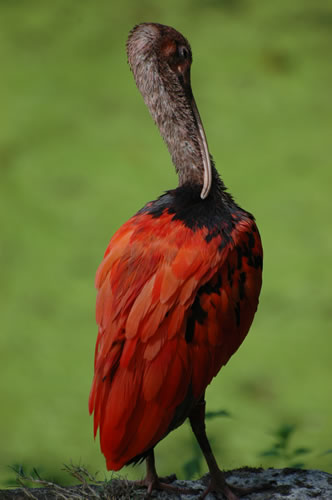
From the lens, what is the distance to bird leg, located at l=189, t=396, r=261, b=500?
144 cm

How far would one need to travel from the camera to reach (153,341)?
1.29 m

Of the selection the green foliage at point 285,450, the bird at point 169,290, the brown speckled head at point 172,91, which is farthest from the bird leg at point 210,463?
the brown speckled head at point 172,91

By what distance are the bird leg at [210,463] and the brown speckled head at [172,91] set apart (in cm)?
40

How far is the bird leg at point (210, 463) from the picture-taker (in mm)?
1439

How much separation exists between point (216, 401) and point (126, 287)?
3.01ft

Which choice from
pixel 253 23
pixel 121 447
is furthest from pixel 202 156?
pixel 253 23

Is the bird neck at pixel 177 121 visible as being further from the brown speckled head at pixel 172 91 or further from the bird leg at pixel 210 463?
the bird leg at pixel 210 463

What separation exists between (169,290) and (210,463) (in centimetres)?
38


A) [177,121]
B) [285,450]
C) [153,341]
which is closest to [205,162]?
[177,121]

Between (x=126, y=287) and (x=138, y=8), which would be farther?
(x=138, y=8)

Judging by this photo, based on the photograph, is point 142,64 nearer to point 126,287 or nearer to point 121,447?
point 126,287

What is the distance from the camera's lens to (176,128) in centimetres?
145

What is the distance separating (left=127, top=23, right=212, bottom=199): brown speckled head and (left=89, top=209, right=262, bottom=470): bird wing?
0.14 meters

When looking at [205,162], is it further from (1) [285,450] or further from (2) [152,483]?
(1) [285,450]
